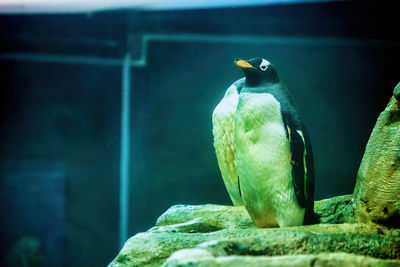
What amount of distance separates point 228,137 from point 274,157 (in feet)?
1.25

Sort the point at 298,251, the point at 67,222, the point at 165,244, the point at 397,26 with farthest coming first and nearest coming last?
the point at 67,222
the point at 397,26
the point at 165,244
the point at 298,251

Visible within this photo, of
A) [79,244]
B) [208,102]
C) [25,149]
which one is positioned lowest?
[79,244]

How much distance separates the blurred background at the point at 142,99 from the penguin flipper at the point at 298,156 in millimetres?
1265

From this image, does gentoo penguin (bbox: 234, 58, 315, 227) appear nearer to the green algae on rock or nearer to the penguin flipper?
the penguin flipper

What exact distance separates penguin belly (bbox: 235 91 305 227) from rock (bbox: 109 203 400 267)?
0.12 metres

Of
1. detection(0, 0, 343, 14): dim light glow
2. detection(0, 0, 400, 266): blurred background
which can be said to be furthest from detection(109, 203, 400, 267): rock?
detection(0, 0, 343, 14): dim light glow

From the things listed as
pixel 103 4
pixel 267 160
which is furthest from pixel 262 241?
pixel 103 4

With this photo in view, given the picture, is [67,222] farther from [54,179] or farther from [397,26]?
[397,26]

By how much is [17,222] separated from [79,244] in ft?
1.33

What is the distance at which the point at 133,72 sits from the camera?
3066 millimetres

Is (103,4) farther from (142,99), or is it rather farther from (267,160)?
(267,160)

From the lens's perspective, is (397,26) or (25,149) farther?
(25,149)

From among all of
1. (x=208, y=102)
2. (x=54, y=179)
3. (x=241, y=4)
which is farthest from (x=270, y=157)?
(x=54, y=179)

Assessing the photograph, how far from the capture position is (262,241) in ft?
4.44
